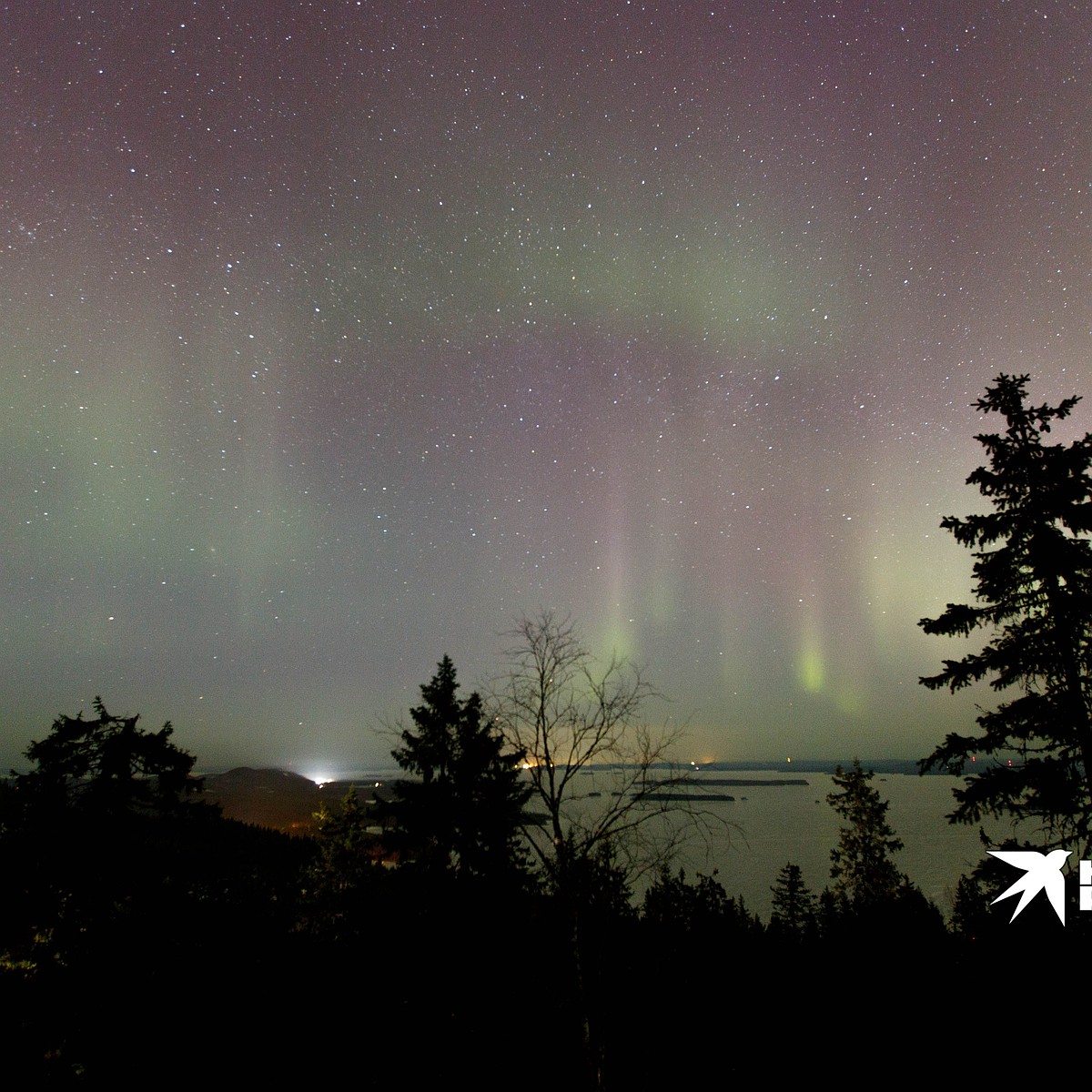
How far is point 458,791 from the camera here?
19312 millimetres

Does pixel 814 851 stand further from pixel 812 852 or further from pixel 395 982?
pixel 395 982

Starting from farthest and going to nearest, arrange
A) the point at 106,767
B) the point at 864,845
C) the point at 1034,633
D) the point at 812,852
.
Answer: the point at 812,852, the point at 864,845, the point at 106,767, the point at 1034,633

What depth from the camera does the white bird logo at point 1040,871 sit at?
969 centimetres

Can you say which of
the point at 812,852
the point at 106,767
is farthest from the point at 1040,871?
the point at 812,852

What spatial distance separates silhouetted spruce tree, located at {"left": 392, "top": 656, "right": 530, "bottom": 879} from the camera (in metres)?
18.2

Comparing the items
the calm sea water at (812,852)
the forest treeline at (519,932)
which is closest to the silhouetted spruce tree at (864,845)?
the calm sea water at (812,852)

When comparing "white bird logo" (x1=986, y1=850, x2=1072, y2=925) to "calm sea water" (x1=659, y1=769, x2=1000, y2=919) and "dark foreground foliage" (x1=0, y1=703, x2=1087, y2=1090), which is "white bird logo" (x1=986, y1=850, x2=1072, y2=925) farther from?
"calm sea water" (x1=659, y1=769, x2=1000, y2=919)

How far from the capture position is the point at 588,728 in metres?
9.90

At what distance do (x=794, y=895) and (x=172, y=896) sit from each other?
4413cm

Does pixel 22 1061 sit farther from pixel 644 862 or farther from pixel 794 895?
pixel 794 895

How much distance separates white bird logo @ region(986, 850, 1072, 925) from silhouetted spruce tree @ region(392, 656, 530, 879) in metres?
12.2

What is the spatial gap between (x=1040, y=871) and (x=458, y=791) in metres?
15.3

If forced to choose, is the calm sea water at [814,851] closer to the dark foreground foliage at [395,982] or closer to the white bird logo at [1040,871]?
the dark foreground foliage at [395,982]

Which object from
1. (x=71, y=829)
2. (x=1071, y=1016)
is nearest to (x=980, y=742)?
(x=1071, y=1016)
